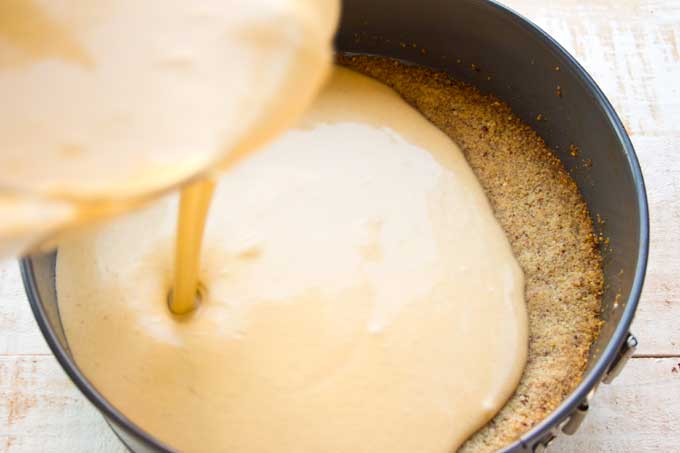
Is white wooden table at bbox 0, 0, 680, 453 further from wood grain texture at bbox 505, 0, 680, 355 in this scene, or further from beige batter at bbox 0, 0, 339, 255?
beige batter at bbox 0, 0, 339, 255

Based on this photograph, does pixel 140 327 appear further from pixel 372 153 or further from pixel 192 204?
pixel 372 153

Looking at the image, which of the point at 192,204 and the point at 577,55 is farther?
the point at 577,55

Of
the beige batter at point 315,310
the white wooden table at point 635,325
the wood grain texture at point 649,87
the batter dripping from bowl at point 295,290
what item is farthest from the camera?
the wood grain texture at point 649,87

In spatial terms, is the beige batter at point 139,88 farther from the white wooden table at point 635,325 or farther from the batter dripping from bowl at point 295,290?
the white wooden table at point 635,325

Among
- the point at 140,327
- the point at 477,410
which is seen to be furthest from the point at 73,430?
the point at 477,410

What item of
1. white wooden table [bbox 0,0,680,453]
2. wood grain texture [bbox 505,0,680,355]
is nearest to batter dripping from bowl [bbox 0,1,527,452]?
white wooden table [bbox 0,0,680,453]

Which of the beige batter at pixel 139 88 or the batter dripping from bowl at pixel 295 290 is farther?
the batter dripping from bowl at pixel 295 290

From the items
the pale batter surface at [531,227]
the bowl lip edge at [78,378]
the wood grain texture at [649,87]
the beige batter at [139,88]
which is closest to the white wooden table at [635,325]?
the wood grain texture at [649,87]
